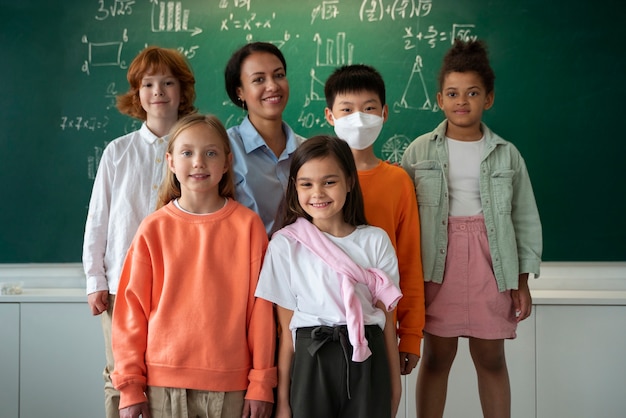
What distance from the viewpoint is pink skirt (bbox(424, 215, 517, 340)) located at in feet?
7.13

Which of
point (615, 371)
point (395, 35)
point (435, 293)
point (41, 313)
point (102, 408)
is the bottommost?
point (102, 408)

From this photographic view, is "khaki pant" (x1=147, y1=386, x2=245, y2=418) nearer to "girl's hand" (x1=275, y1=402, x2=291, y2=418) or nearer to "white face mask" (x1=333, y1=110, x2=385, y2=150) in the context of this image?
"girl's hand" (x1=275, y1=402, x2=291, y2=418)

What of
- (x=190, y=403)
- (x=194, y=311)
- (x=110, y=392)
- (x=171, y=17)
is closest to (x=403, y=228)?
(x=194, y=311)

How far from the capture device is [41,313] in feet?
10.1

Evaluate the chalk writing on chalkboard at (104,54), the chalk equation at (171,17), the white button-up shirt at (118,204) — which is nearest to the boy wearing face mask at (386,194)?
the white button-up shirt at (118,204)

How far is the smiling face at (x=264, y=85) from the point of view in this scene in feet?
6.84

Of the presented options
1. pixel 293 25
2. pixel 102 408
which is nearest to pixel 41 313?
pixel 102 408

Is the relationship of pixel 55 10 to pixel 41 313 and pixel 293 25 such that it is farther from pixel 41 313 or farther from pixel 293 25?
pixel 41 313

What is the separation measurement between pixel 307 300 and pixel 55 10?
2.38m

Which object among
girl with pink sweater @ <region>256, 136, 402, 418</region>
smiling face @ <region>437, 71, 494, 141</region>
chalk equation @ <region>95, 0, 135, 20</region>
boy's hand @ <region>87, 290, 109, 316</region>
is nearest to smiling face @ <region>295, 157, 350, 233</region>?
girl with pink sweater @ <region>256, 136, 402, 418</region>

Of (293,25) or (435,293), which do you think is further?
(293,25)

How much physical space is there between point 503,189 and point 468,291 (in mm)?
365

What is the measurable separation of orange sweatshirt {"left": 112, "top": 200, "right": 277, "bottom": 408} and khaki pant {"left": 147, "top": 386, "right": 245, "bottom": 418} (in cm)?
3

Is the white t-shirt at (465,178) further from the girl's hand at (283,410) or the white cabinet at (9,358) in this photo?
the white cabinet at (9,358)
